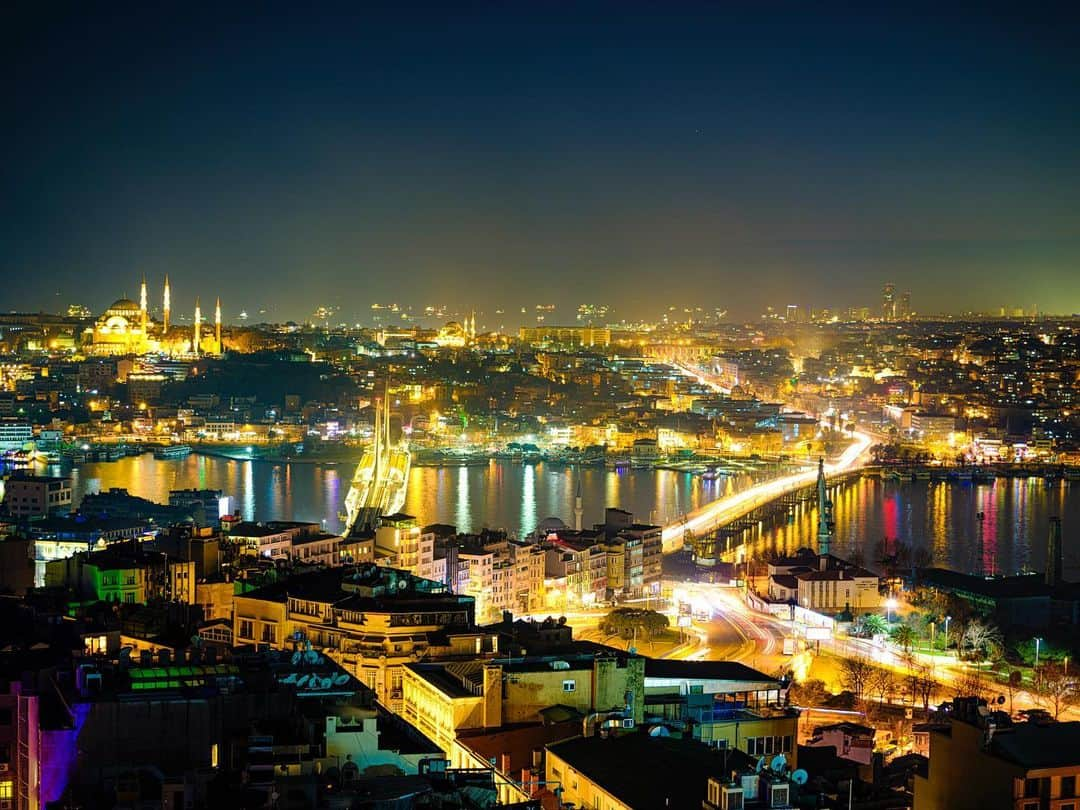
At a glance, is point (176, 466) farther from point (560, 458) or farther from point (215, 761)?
point (215, 761)

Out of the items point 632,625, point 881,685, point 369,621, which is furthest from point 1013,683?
point 369,621

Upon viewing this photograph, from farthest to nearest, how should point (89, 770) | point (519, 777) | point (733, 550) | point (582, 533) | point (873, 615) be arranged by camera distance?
1. point (733, 550)
2. point (582, 533)
3. point (873, 615)
4. point (519, 777)
5. point (89, 770)

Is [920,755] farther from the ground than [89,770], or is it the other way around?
[89,770]

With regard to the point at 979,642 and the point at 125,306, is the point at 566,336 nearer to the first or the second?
the point at 125,306

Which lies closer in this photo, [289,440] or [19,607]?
[19,607]

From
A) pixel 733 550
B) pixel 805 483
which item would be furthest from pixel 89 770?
pixel 805 483

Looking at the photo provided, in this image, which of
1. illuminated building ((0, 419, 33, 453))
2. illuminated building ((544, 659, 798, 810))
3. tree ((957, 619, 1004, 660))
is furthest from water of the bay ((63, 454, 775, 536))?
illuminated building ((544, 659, 798, 810))

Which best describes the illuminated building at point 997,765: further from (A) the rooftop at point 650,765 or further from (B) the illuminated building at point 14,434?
(B) the illuminated building at point 14,434
